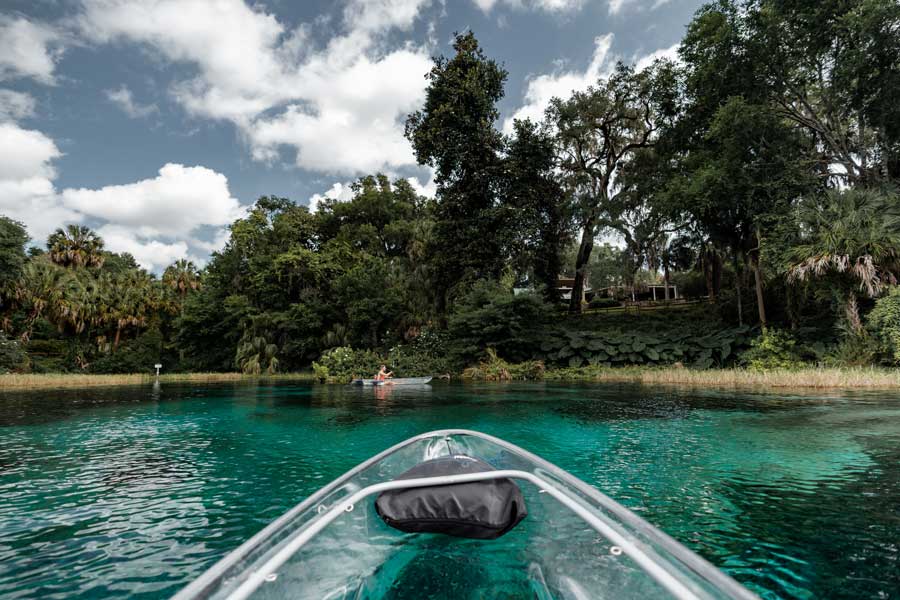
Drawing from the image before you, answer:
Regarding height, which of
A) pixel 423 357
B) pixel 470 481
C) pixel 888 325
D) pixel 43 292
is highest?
pixel 43 292

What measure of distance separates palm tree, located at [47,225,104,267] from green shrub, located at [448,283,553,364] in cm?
2493

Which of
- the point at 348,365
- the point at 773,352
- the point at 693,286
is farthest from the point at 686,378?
the point at 693,286

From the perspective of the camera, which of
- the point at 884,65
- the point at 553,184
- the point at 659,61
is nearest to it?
the point at 884,65

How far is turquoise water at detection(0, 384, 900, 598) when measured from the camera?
8.63 ft

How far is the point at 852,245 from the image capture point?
12008mm

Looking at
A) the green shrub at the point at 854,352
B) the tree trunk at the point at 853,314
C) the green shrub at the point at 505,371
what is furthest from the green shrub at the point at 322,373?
the tree trunk at the point at 853,314

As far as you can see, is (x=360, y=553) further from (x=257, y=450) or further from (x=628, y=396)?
(x=628, y=396)

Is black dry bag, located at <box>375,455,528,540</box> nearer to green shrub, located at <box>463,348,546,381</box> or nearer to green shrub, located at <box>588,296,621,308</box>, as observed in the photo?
green shrub, located at <box>463,348,546,381</box>

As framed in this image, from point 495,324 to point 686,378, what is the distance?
Result: 730cm

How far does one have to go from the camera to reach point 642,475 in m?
4.53

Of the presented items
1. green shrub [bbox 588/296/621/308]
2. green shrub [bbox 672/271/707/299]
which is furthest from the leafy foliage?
green shrub [bbox 588/296/621/308]

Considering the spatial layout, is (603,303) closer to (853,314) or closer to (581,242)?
(581,242)

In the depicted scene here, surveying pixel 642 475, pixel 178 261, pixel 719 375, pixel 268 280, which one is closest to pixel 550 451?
pixel 642 475

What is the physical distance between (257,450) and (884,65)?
18.9 metres
